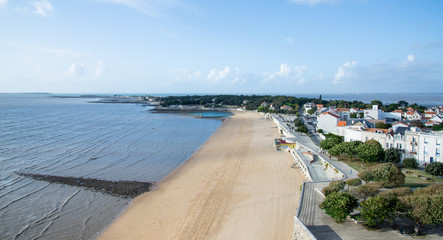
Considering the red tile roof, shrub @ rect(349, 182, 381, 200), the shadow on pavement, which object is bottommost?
the shadow on pavement

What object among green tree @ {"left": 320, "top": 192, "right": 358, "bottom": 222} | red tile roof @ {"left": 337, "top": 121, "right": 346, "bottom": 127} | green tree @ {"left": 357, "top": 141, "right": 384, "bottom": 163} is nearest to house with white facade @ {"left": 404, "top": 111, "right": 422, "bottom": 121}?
red tile roof @ {"left": 337, "top": 121, "right": 346, "bottom": 127}

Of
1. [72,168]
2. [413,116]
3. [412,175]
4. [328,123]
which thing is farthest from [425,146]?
[413,116]

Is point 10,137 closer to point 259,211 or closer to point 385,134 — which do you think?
point 259,211

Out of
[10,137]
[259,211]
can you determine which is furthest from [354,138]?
[10,137]

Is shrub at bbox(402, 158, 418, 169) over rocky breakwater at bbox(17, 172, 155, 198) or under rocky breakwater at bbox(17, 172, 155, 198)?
over

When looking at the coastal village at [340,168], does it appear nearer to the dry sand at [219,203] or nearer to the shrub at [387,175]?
the shrub at [387,175]

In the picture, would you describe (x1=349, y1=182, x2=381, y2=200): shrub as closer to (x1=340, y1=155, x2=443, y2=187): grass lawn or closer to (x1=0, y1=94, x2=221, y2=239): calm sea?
(x1=340, y1=155, x2=443, y2=187): grass lawn
